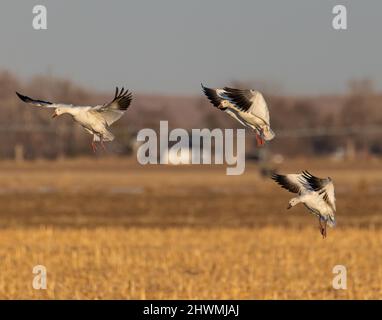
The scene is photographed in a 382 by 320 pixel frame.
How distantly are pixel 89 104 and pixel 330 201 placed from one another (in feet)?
4.22

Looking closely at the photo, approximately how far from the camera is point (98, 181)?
443ft

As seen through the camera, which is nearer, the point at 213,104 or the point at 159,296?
the point at 213,104

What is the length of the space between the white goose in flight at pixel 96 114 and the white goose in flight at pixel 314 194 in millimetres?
835

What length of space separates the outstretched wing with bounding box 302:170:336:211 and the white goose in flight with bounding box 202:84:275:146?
280mm

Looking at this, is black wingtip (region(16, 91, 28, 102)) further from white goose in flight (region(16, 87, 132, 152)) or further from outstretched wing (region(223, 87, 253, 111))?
outstretched wing (region(223, 87, 253, 111))

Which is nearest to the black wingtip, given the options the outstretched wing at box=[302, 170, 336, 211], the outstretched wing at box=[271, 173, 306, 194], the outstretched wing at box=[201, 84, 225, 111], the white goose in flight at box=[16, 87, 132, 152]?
the white goose in flight at box=[16, 87, 132, 152]

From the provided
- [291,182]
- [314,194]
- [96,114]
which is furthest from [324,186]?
[96,114]

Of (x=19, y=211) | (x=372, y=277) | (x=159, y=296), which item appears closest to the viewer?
(x=159, y=296)

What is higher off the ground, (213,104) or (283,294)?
(213,104)

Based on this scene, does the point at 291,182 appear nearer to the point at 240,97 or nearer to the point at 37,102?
the point at 240,97

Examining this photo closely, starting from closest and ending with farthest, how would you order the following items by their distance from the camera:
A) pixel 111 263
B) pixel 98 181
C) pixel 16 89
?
pixel 16 89 < pixel 111 263 < pixel 98 181

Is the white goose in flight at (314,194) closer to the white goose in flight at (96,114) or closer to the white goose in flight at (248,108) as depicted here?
the white goose in flight at (248,108)

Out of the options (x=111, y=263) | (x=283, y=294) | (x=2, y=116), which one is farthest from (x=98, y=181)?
(x=2, y=116)

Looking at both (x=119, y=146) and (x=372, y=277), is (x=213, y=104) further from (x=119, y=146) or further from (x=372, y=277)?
(x=372, y=277)
